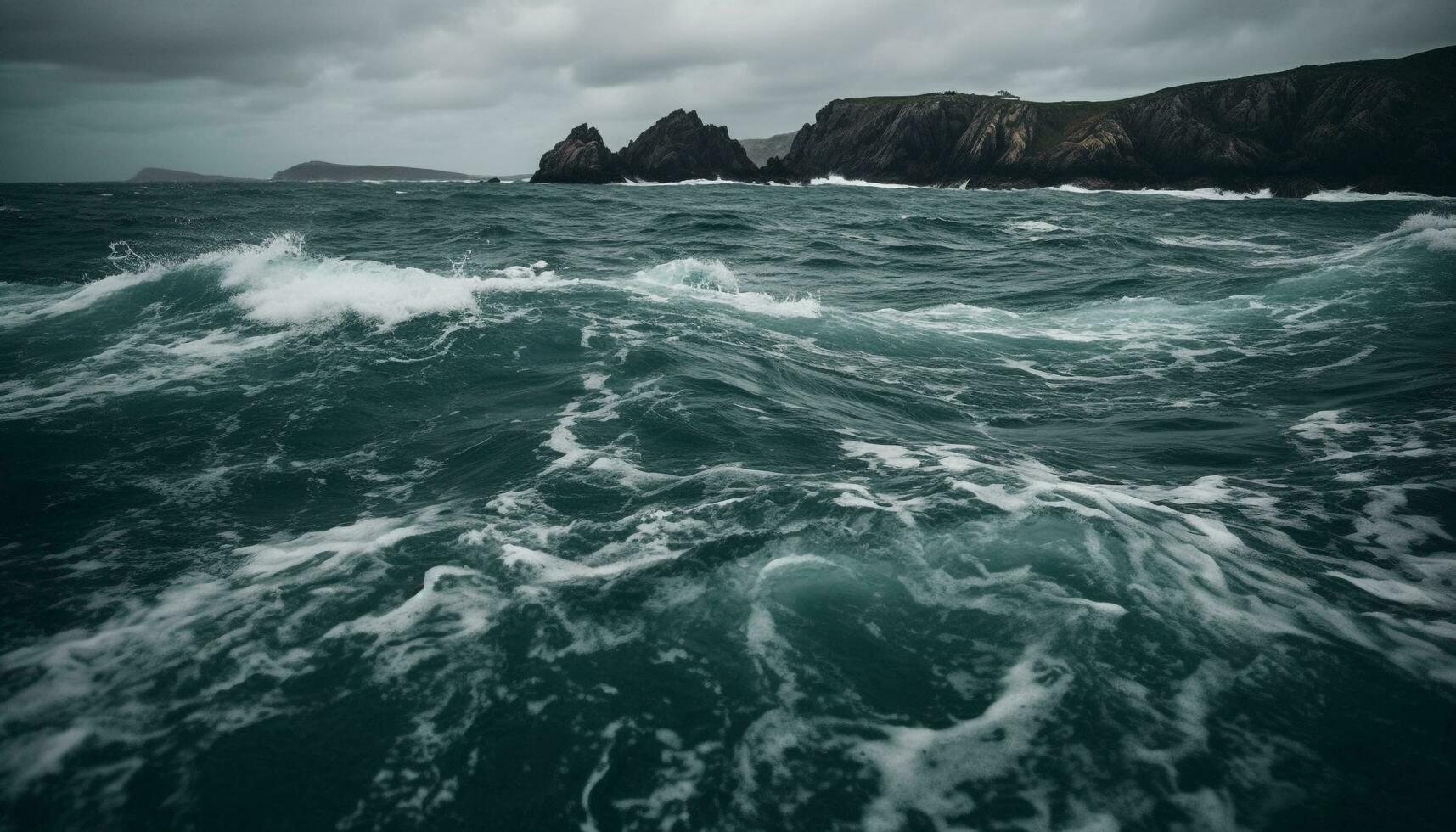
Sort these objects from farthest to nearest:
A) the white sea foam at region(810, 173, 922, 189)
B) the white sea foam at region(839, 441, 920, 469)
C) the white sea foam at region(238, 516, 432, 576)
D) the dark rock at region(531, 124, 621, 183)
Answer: the white sea foam at region(810, 173, 922, 189) → the dark rock at region(531, 124, 621, 183) → the white sea foam at region(839, 441, 920, 469) → the white sea foam at region(238, 516, 432, 576)

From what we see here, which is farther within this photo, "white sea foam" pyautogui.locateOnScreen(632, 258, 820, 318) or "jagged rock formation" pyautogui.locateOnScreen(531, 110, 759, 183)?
"jagged rock formation" pyautogui.locateOnScreen(531, 110, 759, 183)

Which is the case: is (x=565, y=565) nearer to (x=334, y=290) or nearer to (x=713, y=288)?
(x=334, y=290)

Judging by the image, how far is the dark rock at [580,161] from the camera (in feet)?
309

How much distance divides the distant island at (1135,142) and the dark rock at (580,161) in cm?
21

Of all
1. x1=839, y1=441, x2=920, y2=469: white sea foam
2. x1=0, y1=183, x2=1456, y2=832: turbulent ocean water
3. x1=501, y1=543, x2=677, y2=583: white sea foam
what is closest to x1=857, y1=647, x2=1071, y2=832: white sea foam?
x1=0, y1=183, x2=1456, y2=832: turbulent ocean water

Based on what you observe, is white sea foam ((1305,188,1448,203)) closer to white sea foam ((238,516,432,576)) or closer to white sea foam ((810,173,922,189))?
white sea foam ((810,173,922,189))

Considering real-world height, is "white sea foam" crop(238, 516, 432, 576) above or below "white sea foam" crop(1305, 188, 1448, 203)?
below

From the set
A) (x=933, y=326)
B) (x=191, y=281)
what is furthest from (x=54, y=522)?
(x=933, y=326)

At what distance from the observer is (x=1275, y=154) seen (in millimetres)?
78062

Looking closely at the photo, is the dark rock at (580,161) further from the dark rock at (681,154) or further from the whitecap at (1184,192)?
the whitecap at (1184,192)

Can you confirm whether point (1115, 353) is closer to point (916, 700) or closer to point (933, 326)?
point (933, 326)

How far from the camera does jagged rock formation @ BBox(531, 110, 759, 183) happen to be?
9469 cm

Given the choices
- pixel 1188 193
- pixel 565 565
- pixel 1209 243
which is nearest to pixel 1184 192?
pixel 1188 193

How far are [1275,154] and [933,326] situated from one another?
312ft
